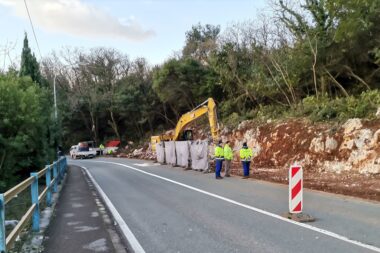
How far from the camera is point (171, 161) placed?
104 ft

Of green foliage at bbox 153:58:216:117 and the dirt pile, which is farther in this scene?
green foliage at bbox 153:58:216:117

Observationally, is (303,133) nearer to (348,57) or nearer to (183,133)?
(348,57)

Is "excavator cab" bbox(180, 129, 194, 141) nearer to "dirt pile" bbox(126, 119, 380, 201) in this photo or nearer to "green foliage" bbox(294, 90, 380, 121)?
"dirt pile" bbox(126, 119, 380, 201)

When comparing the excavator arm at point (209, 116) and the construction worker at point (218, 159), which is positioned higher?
the excavator arm at point (209, 116)

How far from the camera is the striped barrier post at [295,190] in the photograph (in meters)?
9.87

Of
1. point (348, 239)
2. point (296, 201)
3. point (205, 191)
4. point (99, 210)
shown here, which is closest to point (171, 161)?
point (205, 191)

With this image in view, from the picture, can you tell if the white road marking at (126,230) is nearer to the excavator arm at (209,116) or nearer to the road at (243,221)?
the road at (243,221)

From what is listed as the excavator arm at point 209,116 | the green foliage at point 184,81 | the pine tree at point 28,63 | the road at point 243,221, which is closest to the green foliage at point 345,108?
the excavator arm at point 209,116

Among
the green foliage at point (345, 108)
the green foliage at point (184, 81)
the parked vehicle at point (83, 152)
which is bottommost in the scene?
the parked vehicle at point (83, 152)

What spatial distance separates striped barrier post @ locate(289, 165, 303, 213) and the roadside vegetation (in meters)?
9.85

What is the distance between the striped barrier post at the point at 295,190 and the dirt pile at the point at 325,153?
365cm

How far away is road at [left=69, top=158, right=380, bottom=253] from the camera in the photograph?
7594mm

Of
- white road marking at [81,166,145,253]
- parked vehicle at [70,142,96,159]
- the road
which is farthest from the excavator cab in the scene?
parked vehicle at [70,142,96,159]

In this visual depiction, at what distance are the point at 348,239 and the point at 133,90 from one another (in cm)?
5787
